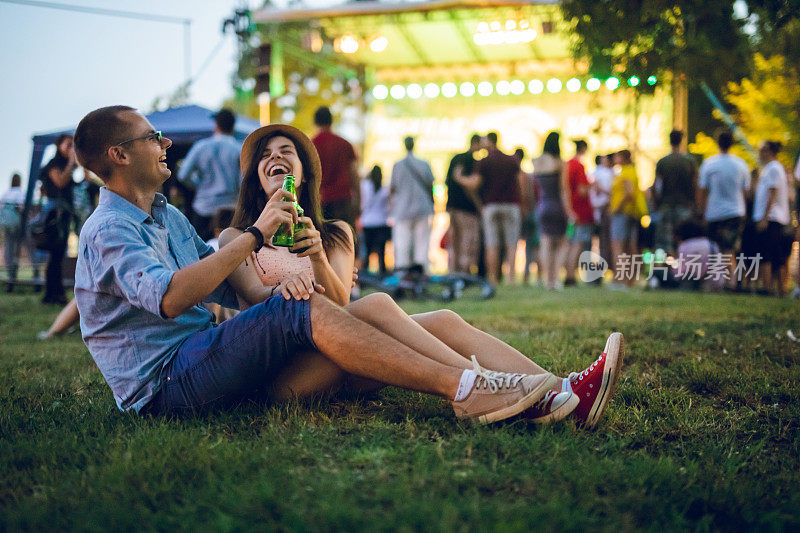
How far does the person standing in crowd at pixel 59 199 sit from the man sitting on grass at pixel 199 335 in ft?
18.6

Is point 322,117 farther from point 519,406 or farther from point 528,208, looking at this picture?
point 519,406

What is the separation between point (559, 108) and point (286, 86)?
566 inches

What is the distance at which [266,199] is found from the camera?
11.3ft

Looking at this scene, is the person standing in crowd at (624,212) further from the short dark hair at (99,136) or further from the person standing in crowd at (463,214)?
the short dark hair at (99,136)

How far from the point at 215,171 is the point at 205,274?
204 inches

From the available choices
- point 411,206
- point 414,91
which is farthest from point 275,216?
point 414,91

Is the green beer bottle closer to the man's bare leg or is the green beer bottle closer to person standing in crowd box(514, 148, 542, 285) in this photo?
the man's bare leg

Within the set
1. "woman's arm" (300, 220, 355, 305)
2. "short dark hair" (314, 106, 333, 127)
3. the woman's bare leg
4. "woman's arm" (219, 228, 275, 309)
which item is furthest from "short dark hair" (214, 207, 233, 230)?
the woman's bare leg

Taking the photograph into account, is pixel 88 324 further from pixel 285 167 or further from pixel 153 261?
pixel 285 167

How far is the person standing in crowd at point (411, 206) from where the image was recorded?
10203 millimetres

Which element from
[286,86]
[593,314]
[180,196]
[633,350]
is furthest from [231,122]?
[286,86]

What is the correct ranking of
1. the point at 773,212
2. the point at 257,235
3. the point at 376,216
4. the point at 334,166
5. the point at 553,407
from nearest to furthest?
the point at 257,235
the point at 553,407
the point at 334,166
the point at 773,212
the point at 376,216

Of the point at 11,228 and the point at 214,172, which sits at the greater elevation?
the point at 214,172

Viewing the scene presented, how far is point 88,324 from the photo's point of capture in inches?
104
